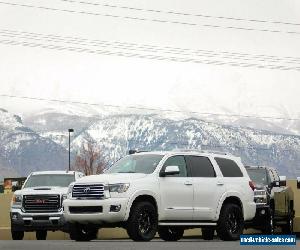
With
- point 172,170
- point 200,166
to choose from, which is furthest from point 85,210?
point 200,166

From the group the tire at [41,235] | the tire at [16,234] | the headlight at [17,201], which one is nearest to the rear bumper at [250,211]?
the headlight at [17,201]

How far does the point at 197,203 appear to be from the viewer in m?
22.6

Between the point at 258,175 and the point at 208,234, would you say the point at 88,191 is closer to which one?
the point at 208,234

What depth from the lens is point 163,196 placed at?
2169 centimetres

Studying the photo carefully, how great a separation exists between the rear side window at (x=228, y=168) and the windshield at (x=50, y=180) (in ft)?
20.7

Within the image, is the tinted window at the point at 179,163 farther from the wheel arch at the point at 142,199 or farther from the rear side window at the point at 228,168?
the rear side window at the point at 228,168

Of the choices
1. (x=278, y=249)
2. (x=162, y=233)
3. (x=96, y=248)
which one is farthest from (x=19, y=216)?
(x=278, y=249)

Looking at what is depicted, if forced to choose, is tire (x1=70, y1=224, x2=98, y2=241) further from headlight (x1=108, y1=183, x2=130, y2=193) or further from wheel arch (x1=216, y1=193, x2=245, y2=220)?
wheel arch (x1=216, y1=193, x2=245, y2=220)

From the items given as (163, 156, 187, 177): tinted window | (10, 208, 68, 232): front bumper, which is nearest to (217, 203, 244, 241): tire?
(163, 156, 187, 177): tinted window

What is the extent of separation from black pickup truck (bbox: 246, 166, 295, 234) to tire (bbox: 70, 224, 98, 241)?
543 centimetres

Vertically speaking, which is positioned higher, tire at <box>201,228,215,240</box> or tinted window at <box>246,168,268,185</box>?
tinted window at <box>246,168,268,185</box>

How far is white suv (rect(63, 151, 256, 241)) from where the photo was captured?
20969 millimetres

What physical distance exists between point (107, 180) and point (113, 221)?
93 cm

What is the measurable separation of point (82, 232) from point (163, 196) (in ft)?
7.87
